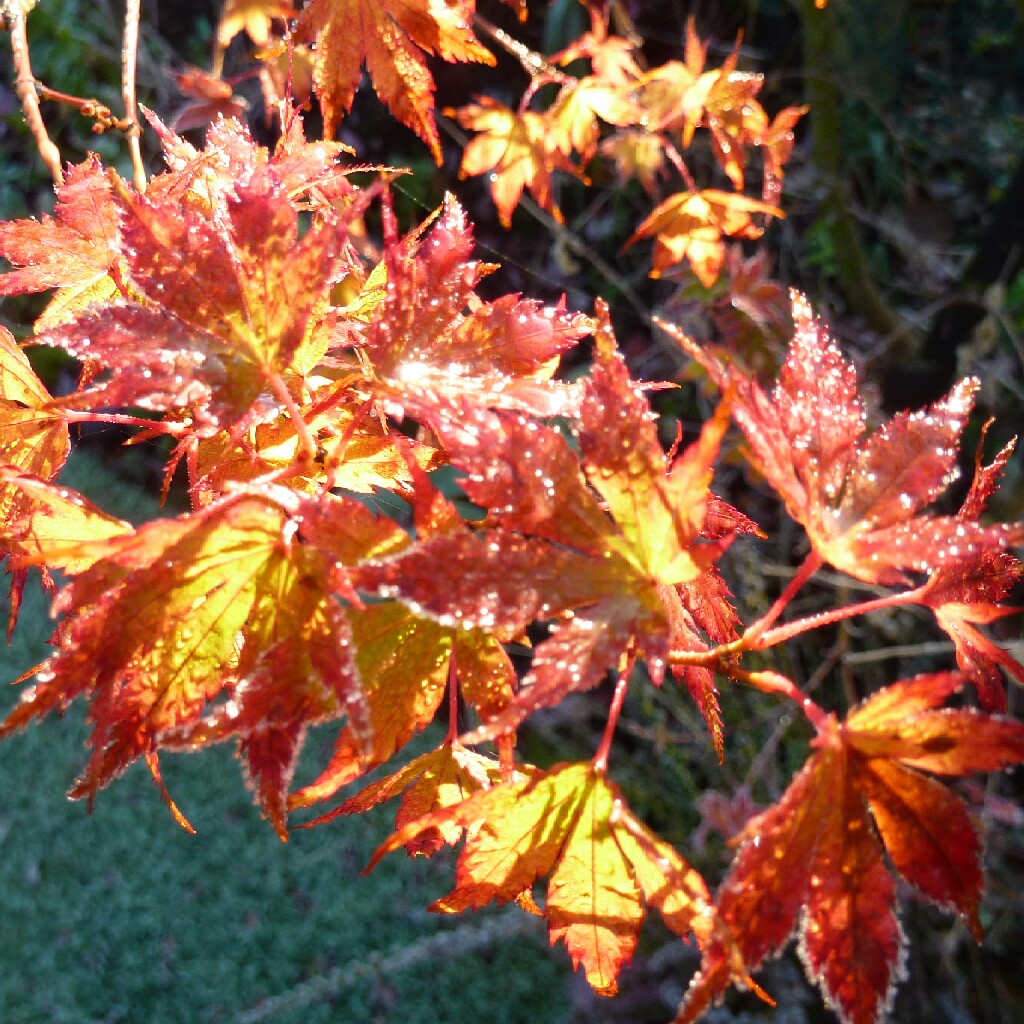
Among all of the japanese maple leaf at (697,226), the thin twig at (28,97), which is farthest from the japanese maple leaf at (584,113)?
the thin twig at (28,97)

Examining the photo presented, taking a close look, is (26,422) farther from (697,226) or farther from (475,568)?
(697,226)

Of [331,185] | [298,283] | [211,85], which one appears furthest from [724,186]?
[298,283]

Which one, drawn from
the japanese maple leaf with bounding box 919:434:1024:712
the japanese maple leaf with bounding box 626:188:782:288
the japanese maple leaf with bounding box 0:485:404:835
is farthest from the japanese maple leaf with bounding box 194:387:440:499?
the japanese maple leaf with bounding box 626:188:782:288

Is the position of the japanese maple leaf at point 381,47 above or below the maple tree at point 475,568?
above

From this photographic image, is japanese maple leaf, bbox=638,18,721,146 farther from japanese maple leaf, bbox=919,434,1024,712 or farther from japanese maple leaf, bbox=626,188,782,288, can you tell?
japanese maple leaf, bbox=919,434,1024,712

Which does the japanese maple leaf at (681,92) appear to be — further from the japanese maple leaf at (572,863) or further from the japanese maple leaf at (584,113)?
the japanese maple leaf at (572,863)

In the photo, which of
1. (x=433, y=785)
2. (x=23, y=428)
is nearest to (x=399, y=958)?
(x=433, y=785)
